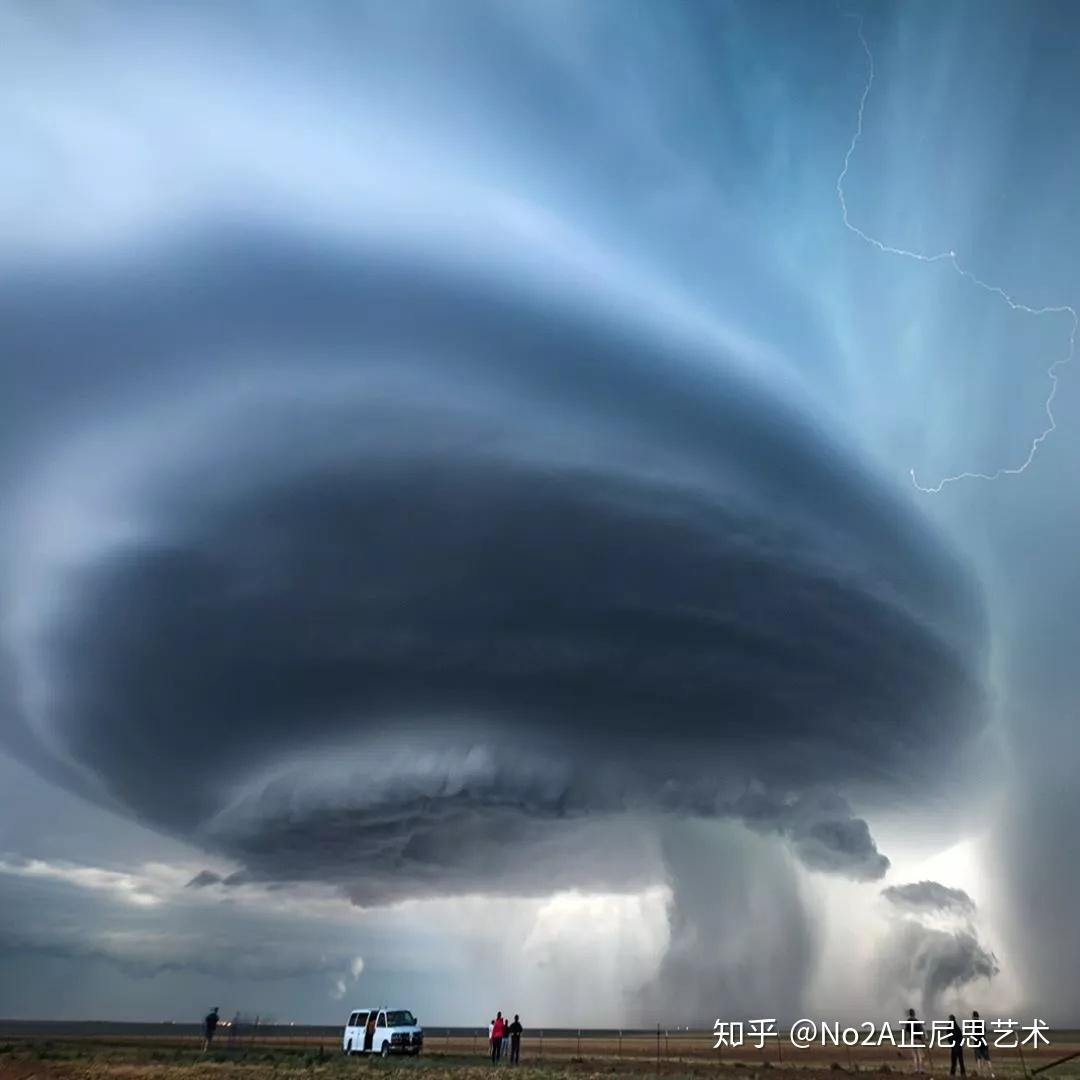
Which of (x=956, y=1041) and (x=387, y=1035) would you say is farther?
(x=387, y=1035)

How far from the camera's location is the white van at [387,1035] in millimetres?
55688

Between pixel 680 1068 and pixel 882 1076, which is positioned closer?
pixel 882 1076

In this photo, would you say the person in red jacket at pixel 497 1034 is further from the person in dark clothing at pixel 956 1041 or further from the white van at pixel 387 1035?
the person in dark clothing at pixel 956 1041

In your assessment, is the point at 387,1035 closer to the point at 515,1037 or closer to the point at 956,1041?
the point at 515,1037

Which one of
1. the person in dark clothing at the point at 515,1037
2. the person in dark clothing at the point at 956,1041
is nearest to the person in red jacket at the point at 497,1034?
the person in dark clothing at the point at 515,1037

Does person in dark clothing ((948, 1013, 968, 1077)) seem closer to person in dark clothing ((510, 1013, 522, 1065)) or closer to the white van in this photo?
person in dark clothing ((510, 1013, 522, 1065))

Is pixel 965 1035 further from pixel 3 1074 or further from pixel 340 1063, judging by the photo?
pixel 3 1074

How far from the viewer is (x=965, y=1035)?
41.8 meters

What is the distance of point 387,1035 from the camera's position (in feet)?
182

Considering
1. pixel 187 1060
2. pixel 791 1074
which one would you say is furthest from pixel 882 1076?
pixel 187 1060

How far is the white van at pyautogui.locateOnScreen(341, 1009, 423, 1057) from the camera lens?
55.7 meters

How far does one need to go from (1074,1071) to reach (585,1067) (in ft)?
89.1

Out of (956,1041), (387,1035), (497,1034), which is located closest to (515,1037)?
(497,1034)

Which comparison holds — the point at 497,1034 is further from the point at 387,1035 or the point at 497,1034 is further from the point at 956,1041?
the point at 956,1041
